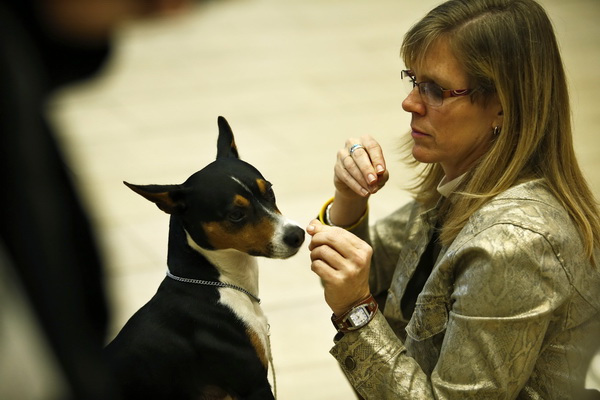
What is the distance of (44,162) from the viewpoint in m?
1.01

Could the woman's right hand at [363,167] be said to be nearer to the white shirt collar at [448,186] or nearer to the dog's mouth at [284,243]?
the white shirt collar at [448,186]

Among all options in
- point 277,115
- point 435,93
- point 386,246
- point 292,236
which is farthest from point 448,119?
point 277,115

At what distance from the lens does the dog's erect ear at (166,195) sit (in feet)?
5.84

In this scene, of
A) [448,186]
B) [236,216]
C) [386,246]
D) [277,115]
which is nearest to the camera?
[236,216]

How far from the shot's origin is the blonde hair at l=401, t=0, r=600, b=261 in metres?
1.92

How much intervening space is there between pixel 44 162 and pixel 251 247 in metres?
0.97

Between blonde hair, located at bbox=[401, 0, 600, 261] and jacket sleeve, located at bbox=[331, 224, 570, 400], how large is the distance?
0.47 feet

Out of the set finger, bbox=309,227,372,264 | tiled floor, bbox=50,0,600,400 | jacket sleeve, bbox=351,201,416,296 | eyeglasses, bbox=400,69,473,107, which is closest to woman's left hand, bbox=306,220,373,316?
finger, bbox=309,227,372,264

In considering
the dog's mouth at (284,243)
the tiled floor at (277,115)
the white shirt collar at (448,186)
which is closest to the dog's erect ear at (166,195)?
the dog's mouth at (284,243)

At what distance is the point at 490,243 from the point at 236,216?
0.53 metres

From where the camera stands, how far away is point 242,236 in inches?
76.3

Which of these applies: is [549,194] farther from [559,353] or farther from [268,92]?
[268,92]

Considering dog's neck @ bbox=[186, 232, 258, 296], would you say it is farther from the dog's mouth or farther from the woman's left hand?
the woman's left hand

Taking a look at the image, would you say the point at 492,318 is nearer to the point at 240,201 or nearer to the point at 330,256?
the point at 330,256
